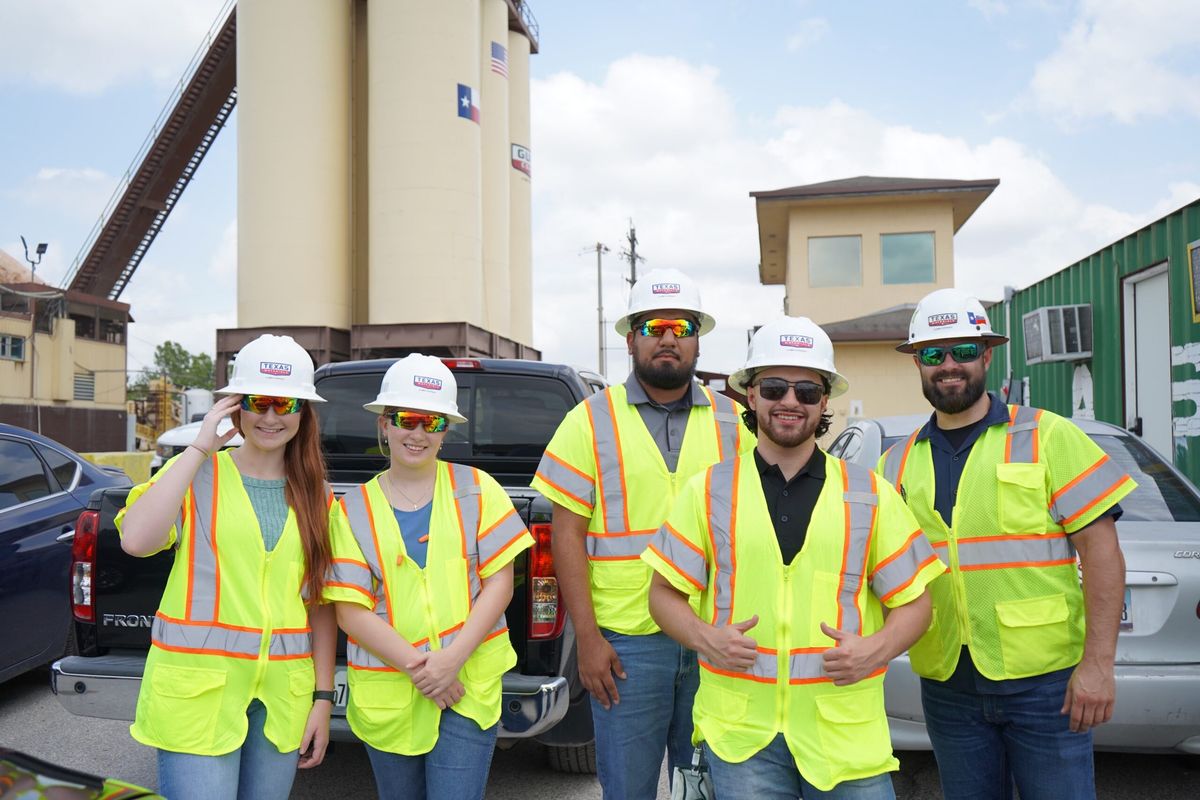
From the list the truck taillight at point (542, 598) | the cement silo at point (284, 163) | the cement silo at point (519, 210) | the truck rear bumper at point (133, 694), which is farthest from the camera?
the cement silo at point (519, 210)

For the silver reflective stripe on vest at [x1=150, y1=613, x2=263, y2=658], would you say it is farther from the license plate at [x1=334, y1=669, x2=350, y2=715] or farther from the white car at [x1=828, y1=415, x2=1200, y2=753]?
the white car at [x1=828, y1=415, x2=1200, y2=753]

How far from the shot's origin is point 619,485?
2.95m

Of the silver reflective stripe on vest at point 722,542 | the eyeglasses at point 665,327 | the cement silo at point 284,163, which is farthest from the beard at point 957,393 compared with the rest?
the cement silo at point 284,163

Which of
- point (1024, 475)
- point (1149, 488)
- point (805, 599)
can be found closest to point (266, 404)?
point (805, 599)

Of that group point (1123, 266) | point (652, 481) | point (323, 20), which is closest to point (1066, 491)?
point (652, 481)

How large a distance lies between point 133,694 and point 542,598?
5.31 ft

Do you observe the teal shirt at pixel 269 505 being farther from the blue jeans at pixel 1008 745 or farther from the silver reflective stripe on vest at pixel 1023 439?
the silver reflective stripe on vest at pixel 1023 439

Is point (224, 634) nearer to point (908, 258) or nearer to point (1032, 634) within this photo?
point (1032, 634)

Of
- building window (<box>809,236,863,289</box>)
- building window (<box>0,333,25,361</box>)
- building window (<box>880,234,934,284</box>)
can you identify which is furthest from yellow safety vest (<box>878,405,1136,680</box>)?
building window (<box>0,333,25,361</box>)

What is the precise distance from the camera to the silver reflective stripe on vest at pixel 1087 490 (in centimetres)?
267

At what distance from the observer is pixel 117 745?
5016 millimetres

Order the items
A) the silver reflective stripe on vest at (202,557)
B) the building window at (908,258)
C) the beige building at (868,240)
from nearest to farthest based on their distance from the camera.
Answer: the silver reflective stripe on vest at (202,557), the beige building at (868,240), the building window at (908,258)

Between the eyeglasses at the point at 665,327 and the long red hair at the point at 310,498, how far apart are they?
112 centimetres

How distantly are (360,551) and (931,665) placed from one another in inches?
70.2
